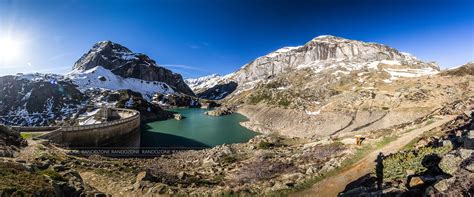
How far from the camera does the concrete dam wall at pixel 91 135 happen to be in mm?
49188

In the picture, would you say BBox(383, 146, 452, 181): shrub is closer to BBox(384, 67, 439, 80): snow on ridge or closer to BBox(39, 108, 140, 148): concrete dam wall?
BBox(39, 108, 140, 148): concrete dam wall

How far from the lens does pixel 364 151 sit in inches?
1219

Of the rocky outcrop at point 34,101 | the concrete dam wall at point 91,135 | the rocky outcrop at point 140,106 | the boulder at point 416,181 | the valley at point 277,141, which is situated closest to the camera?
the boulder at point 416,181

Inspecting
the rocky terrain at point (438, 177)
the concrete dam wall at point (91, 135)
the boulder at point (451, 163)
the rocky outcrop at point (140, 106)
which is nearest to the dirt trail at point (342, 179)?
the rocky terrain at point (438, 177)

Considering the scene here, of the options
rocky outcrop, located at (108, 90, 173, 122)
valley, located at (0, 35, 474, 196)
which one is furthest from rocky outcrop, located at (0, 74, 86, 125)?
rocky outcrop, located at (108, 90, 173, 122)

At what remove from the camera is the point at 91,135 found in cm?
5612

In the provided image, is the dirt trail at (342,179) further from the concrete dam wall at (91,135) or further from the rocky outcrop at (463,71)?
the rocky outcrop at (463,71)

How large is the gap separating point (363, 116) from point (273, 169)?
214 feet

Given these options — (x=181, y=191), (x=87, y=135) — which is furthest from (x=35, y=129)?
(x=181, y=191)

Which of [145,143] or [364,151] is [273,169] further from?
[145,143]

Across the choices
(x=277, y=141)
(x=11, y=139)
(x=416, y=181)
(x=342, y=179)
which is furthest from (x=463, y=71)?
(x=11, y=139)

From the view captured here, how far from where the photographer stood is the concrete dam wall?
4919cm

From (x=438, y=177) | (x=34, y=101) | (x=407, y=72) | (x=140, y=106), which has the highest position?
(x=407, y=72)

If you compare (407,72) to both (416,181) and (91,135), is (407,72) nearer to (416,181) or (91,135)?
(91,135)
